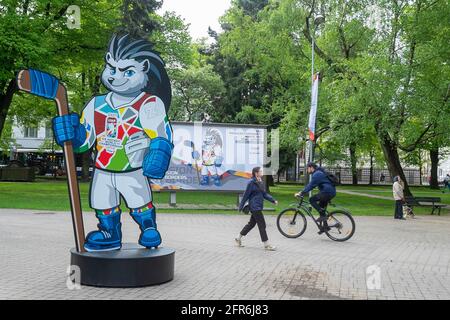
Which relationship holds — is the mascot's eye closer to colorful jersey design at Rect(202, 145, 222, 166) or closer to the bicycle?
the bicycle

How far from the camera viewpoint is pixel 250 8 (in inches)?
1542

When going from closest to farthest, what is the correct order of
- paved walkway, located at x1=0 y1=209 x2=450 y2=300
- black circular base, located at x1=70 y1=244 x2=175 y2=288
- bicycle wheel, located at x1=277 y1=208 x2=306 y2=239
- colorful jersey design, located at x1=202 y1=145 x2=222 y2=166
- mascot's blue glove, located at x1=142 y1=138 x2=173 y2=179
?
1. paved walkway, located at x1=0 y1=209 x2=450 y2=300
2. black circular base, located at x1=70 y1=244 x2=175 y2=288
3. mascot's blue glove, located at x1=142 y1=138 x2=173 y2=179
4. bicycle wheel, located at x1=277 y1=208 x2=306 y2=239
5. colorful jersey design, located at x1=202 y1=145 x2=222 y2=166

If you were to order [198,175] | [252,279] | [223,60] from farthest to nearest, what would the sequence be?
[223,60], [198,175], [252,279]

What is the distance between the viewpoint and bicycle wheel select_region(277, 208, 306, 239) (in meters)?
13.1

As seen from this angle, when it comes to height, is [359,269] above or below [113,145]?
below

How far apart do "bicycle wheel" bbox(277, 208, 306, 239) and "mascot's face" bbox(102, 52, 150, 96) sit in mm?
6110

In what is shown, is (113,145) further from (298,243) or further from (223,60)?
(223,60)

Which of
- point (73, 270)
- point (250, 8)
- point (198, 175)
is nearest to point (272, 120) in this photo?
point (250, 8)

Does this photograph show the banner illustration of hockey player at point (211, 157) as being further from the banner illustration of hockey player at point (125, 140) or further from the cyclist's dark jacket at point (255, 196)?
the banner illustration of hockey player at point (125, 140)

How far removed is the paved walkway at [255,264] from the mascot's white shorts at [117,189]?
1.26m

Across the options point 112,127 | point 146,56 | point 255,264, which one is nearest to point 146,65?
point 146,56

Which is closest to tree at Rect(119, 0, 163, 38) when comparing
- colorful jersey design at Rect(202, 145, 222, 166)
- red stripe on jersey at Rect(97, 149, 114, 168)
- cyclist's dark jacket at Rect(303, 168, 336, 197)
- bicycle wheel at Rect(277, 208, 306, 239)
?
colorful jersey design at Rect(202, 145, 222, 166)

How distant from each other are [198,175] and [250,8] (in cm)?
2137

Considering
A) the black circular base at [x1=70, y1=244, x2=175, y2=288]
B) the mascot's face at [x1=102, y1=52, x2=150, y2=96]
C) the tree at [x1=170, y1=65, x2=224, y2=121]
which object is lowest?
the black circular base at [x1=70, y1=244, x2=175, y2=288]
